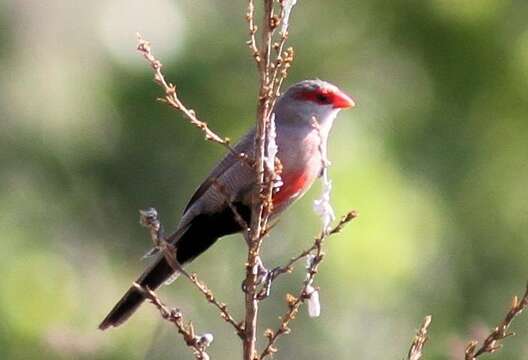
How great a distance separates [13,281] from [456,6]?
4.21m

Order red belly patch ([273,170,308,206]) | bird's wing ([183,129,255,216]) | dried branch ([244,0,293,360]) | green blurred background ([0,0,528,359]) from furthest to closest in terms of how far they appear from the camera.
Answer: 1. green blurred background ([0,0,528,359])
2. bird's wing ([183,129,255,216])
3. red belly patch ([273,170,308,206])
4. dried branch ([244,0,293,360])

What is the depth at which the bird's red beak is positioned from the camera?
5.86 m

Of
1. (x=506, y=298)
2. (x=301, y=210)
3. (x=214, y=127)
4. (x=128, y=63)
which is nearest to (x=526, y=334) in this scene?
(x=506, y=298)

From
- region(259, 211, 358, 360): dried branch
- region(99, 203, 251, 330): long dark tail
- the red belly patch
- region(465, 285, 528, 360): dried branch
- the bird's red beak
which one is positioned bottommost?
region(465, 285, 528, 360): dried branch

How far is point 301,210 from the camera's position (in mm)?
8438

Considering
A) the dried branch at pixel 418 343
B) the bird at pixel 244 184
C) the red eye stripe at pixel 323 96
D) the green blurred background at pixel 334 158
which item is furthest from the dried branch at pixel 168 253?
the green blurred background at pixel 334 158

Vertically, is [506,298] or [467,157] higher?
[467,157]

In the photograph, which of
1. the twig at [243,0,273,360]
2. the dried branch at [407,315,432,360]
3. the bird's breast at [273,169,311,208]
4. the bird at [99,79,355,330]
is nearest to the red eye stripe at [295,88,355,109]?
the bird at [99,79,355,330]

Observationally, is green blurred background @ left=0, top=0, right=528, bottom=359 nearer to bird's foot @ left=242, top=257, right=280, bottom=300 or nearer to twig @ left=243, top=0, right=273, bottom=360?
bird's foot @ left=242, top=257, right=280, bottom=300

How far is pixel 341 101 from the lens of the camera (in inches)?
232

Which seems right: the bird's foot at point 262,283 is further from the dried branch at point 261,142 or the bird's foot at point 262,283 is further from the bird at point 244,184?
the bird at point 244,184

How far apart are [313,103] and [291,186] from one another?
600 mm

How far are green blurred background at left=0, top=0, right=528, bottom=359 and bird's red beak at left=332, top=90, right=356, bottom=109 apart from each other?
8.16 ft

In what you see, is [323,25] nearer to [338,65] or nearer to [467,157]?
[338,65]
